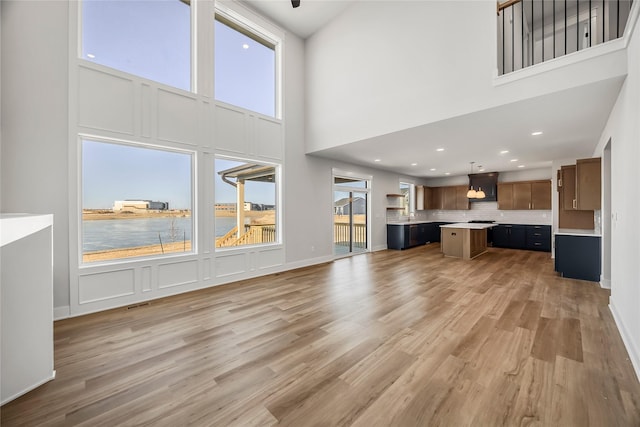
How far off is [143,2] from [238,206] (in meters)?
3.52

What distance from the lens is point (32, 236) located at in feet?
6.33

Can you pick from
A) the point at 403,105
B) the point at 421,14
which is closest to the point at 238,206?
the point at 403,105

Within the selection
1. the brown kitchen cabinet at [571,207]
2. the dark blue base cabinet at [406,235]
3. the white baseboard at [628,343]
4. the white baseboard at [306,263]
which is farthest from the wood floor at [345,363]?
the dark blue base cabinet at [406,235]

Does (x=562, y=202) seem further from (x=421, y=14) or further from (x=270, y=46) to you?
(x=270, y=46)

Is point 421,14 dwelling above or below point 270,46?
below

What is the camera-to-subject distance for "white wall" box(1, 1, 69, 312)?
2.93m

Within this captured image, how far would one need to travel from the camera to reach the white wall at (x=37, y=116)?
115 inches

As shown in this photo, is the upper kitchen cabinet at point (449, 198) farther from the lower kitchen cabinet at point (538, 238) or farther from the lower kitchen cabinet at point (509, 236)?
the lower kitchen cabinet at point (538, 238)

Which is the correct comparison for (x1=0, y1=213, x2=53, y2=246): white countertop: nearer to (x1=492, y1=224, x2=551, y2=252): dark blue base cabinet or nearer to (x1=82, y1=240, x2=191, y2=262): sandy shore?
(x1=82, y1=240, x2=191, y2=262): sandy shore

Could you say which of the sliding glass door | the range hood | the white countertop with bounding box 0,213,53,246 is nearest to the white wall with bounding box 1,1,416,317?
the white countertop with bounding box 0,213,53,246

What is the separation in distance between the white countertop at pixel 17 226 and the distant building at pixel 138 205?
2014 mm

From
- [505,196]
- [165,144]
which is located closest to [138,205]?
[165,144]

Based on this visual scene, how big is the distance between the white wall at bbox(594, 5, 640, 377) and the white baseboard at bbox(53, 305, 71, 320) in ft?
18.7

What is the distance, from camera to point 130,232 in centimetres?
385
